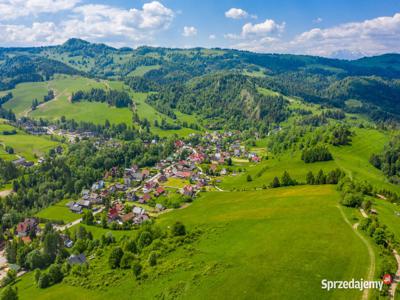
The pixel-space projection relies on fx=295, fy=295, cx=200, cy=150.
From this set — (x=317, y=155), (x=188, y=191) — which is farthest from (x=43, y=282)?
(x=317, y=155)

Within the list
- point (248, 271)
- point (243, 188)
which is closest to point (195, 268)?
point (248, 271)

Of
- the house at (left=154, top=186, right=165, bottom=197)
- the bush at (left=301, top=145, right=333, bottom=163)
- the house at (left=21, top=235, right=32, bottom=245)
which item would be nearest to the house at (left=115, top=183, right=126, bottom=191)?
the house at (left=154, top=186, right=165, bottom=197)

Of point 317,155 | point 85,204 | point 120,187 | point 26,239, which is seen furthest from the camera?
point 317,155

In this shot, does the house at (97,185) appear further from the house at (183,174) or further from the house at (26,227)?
the house at (183,174)

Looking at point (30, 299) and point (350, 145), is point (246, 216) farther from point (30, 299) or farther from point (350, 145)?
point (350, 145)

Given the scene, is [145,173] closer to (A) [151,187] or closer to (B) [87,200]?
(A) [151,187]
